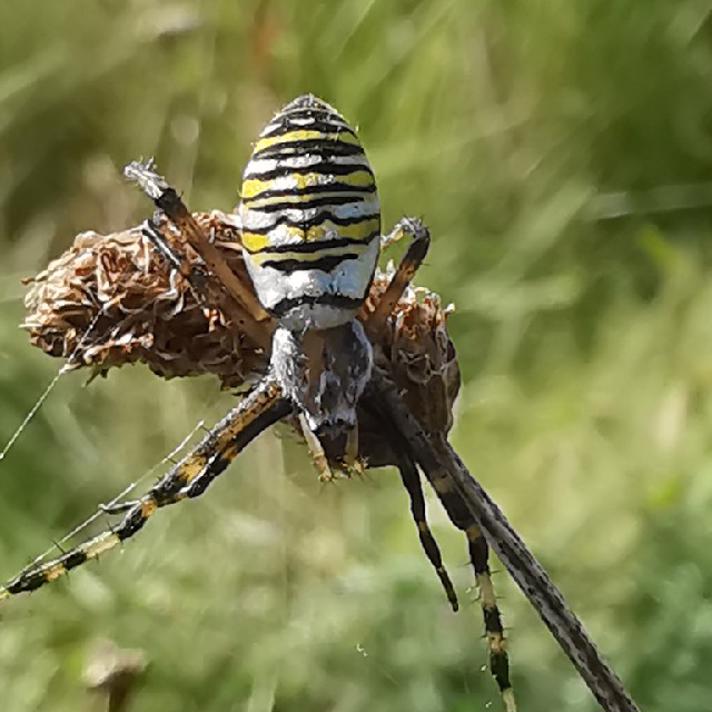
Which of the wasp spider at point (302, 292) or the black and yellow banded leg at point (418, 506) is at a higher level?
the wasp spider at point (302, 292)

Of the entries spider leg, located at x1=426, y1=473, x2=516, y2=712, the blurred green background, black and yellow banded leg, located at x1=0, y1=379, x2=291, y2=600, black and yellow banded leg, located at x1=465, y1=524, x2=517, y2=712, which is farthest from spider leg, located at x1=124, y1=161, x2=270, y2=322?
the blurred green background

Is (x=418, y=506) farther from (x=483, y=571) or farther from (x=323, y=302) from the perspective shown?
(x=323, y=302)

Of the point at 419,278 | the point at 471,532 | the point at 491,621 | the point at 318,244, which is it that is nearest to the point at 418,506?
the point at 471,532

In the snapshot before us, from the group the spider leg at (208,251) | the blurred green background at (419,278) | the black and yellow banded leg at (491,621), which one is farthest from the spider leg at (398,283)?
the blurred green background at (419,278)

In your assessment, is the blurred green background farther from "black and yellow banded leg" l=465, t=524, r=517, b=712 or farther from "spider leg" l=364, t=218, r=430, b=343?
"spider leg" l=364, t=218, r=430, b=343

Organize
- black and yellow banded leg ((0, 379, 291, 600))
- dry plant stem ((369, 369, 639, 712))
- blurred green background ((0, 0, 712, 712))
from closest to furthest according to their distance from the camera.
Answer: dry plant stem ((369, 369, 639, 712)) < black and yellow banded leg ((0, 379, 291, 600)) < blurred green background ((0, 0, 712, 712))

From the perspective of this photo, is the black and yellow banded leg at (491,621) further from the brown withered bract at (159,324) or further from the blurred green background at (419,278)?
the blurred green background at (419,278)

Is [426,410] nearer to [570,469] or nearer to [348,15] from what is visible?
[570,469]
